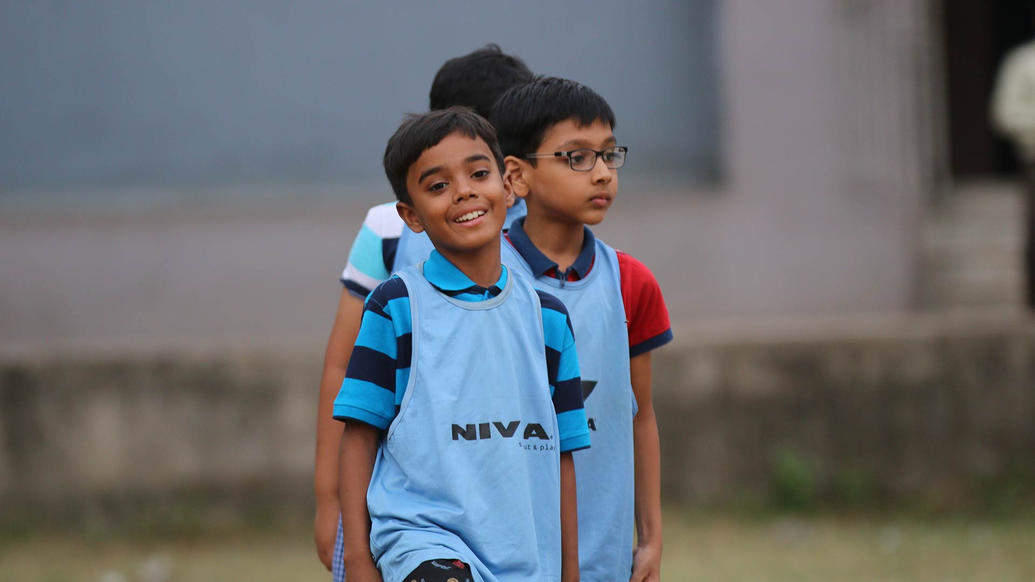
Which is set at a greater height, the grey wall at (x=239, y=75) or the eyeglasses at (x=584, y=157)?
the grey wall at (x=239, y=75)

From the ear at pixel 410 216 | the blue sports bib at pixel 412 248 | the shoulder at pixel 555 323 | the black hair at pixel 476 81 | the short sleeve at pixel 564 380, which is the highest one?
the black hair at pixel 476 81

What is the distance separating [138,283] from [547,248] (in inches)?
185

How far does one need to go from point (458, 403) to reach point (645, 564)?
0.59m

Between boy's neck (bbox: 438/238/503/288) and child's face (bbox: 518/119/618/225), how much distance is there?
25cm

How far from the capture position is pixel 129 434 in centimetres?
600

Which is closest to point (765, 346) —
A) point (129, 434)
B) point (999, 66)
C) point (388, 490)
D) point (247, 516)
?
point (247, 516)

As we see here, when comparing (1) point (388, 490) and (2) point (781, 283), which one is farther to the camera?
(2) point (781, 283)

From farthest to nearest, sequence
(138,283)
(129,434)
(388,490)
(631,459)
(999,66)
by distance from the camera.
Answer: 1. (999,66)
2. (138,283)
3. (129,434)
4. (631,459)
5. (388,490)

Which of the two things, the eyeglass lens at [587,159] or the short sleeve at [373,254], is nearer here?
the eyeglass lens at [587,159]

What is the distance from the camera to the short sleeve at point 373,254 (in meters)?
2.79

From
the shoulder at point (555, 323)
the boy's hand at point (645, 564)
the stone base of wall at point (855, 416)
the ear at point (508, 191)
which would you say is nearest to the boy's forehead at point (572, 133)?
the ear at point (508, 191)

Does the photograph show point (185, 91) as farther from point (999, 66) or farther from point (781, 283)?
point (999, 66)

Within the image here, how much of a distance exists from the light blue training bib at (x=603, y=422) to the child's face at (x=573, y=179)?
0.12 metres

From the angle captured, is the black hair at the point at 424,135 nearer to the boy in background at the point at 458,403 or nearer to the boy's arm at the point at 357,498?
the boy in background at the point at 458,403
